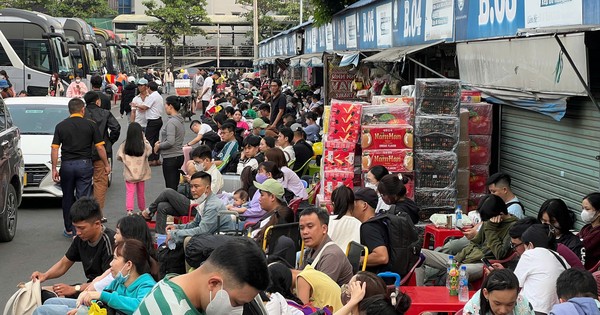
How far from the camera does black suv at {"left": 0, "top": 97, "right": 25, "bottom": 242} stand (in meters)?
11.9

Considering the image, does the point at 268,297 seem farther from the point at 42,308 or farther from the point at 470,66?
the point at 470,66

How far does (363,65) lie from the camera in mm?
21719

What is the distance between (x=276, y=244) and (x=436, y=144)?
166 inches

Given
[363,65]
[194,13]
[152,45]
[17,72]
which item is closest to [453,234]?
[363,65]

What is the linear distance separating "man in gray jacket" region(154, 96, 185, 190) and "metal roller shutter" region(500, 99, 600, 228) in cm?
496

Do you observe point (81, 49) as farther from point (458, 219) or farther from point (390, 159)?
point (458, 219)

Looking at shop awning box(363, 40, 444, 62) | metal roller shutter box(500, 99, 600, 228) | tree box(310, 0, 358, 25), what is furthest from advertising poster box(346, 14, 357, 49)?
metal roller shutter box(500, 99, 600, 228)

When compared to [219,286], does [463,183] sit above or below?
below

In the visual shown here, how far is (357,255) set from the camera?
811 centimetres

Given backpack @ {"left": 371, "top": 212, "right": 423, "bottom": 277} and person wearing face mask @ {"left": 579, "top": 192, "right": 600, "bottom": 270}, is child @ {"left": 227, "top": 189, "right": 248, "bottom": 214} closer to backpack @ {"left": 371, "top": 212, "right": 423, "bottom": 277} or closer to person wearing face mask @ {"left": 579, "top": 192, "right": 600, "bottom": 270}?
backpack @ {"left": 371, "top": 212, "right": 423, "bottom": 277}

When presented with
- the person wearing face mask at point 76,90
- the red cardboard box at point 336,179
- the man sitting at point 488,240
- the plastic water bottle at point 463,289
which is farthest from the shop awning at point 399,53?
the person wearing face mask at point 76,90

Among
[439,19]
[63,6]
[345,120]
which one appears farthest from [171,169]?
[63,6]

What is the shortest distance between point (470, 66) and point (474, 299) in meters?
7.15

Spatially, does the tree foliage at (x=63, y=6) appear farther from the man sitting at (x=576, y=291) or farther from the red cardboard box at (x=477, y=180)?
the man sitting at (x=576, y=291)
